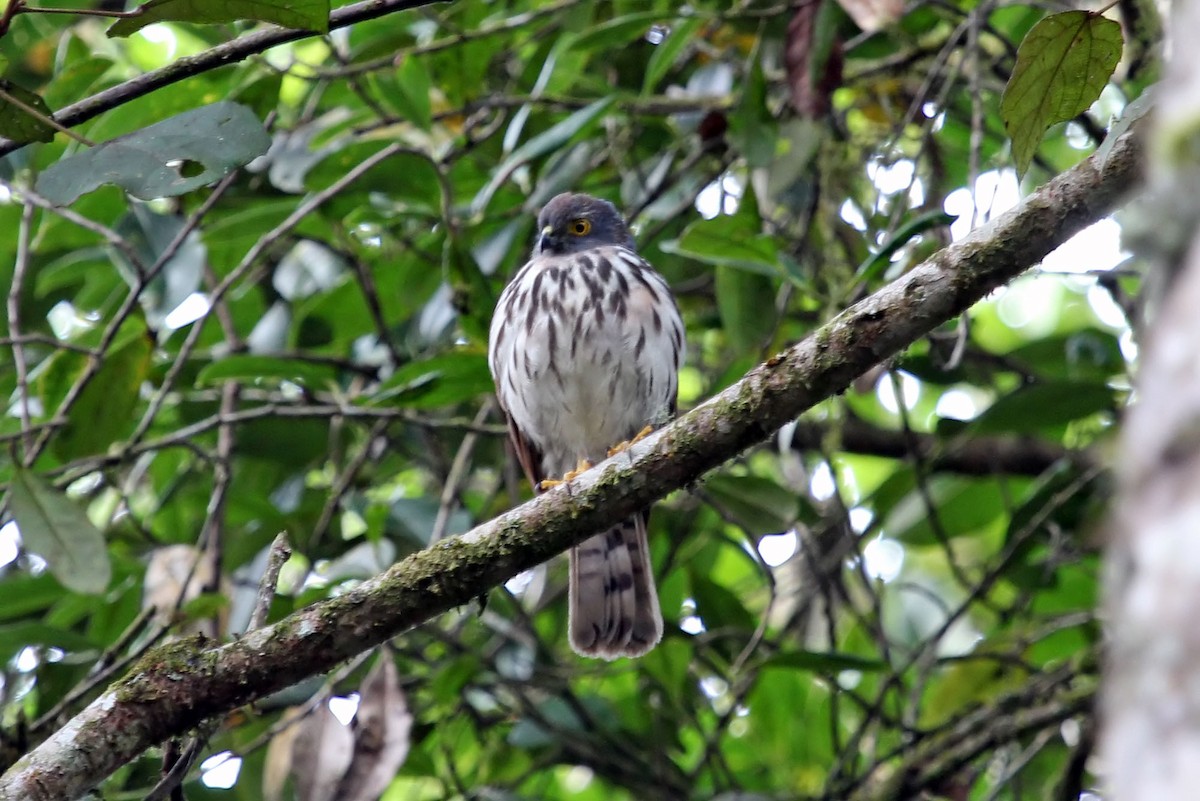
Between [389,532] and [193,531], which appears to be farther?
[193,531]

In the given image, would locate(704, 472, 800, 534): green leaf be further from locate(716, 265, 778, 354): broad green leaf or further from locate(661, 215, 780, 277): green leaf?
locate(661, 215, 780, 277): green leaf

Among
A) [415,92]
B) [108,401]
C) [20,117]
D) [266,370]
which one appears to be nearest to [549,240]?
[415,92]

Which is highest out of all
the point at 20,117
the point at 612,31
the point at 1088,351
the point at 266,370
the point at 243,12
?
the point at 243,12

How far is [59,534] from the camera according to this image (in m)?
4.29

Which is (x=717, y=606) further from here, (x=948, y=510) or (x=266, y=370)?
(x=266, y=370)

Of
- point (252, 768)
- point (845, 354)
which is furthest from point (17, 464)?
point (845, 354)

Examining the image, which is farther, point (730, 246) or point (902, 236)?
point (730, 246)

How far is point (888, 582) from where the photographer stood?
6.25m

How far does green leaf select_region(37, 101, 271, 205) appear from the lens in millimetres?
2951

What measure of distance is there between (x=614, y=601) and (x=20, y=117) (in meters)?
2.83

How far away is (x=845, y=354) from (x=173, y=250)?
247 cm

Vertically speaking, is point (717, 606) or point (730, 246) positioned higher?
point (730, 246)

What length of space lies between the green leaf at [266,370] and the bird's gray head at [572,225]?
3.68ft

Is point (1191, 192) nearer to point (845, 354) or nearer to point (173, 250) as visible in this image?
point (845, 354)
